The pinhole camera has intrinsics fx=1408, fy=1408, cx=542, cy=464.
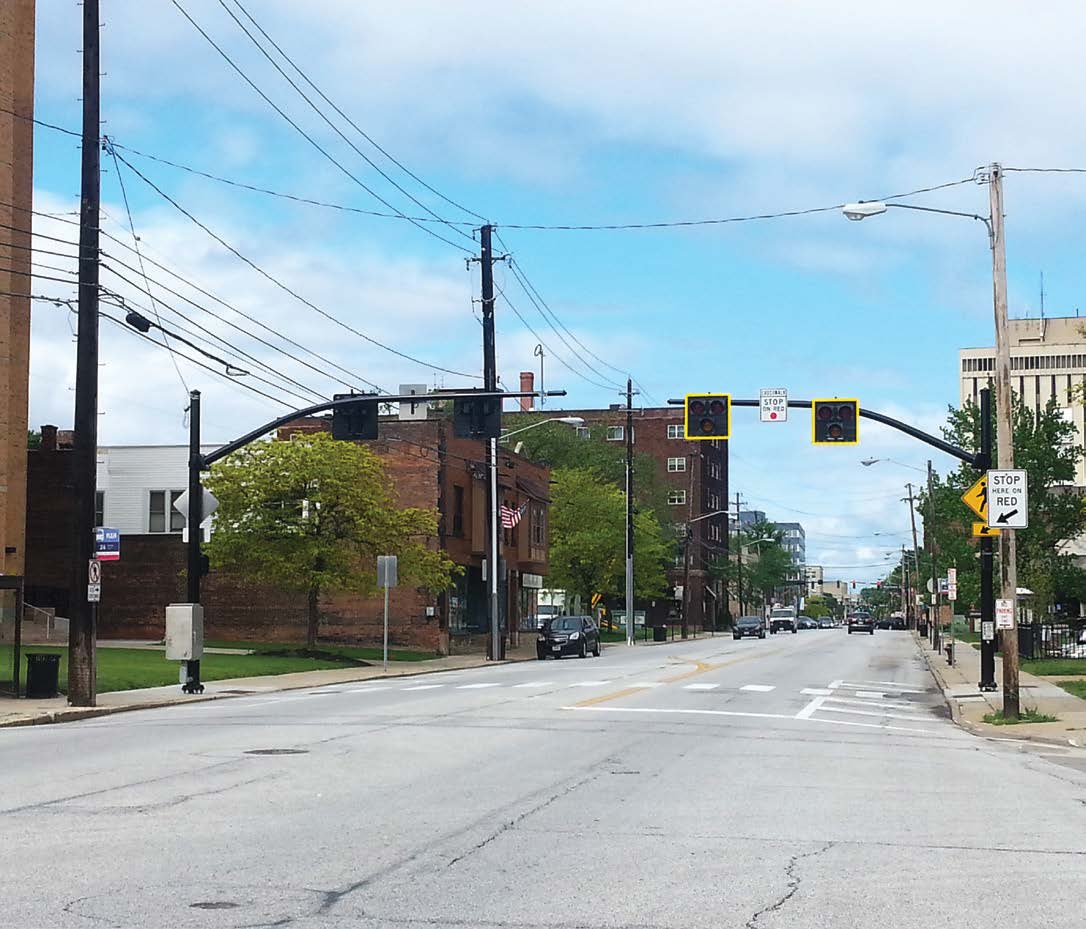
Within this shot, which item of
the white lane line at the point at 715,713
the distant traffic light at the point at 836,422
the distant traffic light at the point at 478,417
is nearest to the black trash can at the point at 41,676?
the distant traffic light at the point at 478,417

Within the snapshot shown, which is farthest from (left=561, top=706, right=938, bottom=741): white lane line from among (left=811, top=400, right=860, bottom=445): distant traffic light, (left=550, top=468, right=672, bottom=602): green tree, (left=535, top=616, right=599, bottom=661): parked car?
(left=550, top=468, right=672, bottom=602): green tree

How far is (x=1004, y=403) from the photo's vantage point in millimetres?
23172

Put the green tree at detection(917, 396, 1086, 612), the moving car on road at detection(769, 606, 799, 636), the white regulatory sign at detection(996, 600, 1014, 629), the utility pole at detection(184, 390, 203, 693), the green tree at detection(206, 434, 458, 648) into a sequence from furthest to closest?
1. the moving car on road at detection(769, 606, 799, 636)
2. the green tree at detection(917, 396, 1086, 612)
3. the green tree at detection(206, 434, 458, 648)
4. the utility pole at detection(184, 390, 203, 693)
5. the white regulatory sign at detection(996, 600, 1014, 629)

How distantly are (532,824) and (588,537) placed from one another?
2695 inches

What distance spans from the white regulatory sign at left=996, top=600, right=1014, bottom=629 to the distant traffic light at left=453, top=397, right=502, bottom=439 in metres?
10.1

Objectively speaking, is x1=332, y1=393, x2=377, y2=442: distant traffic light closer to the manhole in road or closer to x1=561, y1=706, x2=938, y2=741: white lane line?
x1=561, y1=706, x2=938, y2=741: white lane line

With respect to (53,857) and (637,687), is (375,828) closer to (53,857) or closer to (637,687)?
(53,857)

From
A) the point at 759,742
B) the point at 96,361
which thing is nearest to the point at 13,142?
the point at 96,361

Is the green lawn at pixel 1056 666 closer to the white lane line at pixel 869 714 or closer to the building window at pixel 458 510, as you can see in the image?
the white lane line at pixel 869 714

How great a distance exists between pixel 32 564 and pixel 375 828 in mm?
47093

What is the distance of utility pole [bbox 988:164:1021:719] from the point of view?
22.8 m

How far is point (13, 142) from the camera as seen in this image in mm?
48062

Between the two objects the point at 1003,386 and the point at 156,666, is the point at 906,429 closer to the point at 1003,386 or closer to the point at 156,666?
Answer: the point at 1003,386

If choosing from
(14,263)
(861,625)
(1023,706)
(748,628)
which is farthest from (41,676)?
(861,625)
